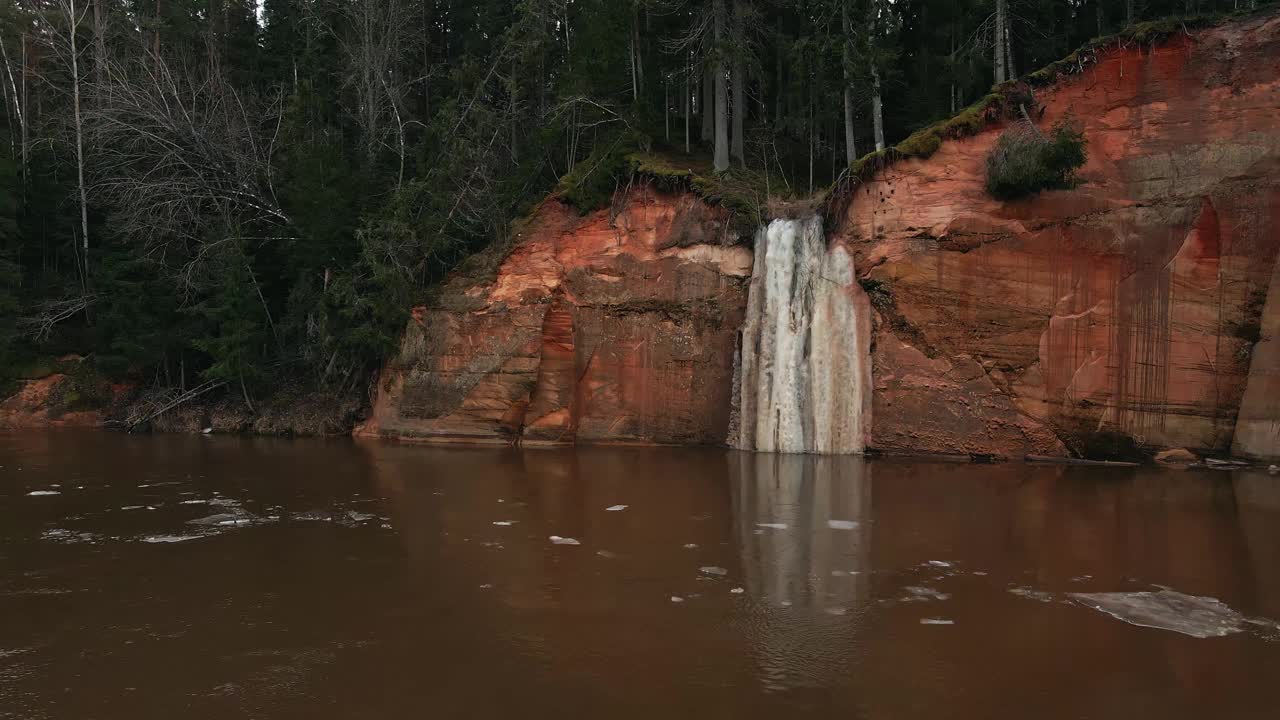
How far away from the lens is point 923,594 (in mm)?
6824

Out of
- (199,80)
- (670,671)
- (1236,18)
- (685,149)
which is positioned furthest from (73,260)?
(1236,18)

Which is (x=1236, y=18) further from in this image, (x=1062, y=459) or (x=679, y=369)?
(x=679, y=369)

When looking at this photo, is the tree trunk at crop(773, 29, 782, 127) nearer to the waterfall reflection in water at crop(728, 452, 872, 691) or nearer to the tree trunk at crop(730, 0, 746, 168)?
→ the tree trunk at crop(730, 0, 746, 168)

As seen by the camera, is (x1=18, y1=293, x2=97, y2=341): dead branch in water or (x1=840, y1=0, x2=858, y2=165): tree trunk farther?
(x1=18, y1=293, x2=97, y2=341): dead branch in water

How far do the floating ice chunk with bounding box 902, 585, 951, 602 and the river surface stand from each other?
33 millimetres

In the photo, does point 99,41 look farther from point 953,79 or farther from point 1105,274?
point 1105,274

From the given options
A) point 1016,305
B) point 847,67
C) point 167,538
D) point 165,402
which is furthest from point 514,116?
point 167,538

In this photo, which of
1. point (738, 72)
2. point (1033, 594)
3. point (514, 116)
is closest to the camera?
point (1033, 594)

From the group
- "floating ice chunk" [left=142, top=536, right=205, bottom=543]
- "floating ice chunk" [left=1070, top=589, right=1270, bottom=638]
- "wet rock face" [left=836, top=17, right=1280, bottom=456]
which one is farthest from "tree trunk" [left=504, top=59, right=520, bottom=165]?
"floating ice chunk" [left=1070, top=589, right=1270, bottom=638]

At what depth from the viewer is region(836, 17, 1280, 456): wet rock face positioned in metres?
14.2

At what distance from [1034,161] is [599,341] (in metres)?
9.75

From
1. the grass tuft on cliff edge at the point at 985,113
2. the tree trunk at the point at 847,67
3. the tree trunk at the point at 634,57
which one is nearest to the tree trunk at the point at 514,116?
the tree trunk at the point at 634,57

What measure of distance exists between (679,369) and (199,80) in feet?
70.0

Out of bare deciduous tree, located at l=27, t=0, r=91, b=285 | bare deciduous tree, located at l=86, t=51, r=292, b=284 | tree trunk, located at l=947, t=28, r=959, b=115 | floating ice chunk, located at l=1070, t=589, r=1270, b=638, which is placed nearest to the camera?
floating ice chunk, located at l=1070, t=589, r=1270, b=638
